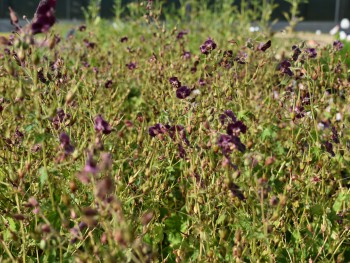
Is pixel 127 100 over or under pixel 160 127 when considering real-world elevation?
under

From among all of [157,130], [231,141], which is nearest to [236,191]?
[231,141]

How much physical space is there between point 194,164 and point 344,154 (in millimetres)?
735

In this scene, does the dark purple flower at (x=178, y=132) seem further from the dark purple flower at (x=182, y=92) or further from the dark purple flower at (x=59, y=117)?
the dark purple flower at (x=59, y=117)

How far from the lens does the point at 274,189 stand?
8.14ft

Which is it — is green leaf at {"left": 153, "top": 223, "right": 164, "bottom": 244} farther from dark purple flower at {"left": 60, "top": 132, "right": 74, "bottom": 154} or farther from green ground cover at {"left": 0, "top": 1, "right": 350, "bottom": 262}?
dark purple flower at {"left": 60, "top": 132, "right": 74, "bottom": 154}

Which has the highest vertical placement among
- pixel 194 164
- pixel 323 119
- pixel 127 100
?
pixel 323 119

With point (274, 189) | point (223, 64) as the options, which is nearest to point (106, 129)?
point (274, 189)

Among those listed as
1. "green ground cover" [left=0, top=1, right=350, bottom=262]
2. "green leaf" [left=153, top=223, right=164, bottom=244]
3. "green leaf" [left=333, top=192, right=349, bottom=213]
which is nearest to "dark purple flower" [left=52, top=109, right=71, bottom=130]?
"green ground cover" [left=0, top=1, right=350, bottom=262]

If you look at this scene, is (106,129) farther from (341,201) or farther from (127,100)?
(127,100)

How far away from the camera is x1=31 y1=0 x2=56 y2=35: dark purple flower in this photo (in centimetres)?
156

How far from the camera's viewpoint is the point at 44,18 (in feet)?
5.20

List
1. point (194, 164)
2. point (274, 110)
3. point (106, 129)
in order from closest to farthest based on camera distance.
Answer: point (106, 129) → point (194, 164) → point (274, 110)

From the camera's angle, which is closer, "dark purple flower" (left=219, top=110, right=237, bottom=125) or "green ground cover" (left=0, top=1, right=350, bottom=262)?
"green ground cover" (left=0, top=1, right=350, bottom=262)

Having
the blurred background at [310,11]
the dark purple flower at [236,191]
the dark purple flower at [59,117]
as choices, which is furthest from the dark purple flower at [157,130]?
the blurred background at [310,11]
